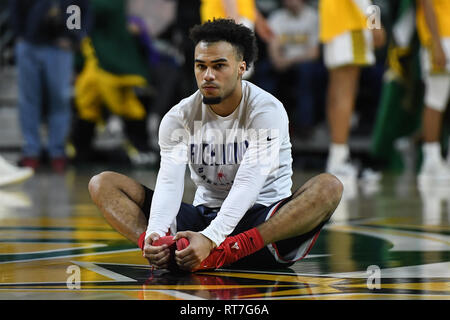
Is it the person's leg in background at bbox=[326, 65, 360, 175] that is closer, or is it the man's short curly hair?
the man's short curly hair

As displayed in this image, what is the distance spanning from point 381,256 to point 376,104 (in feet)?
20.4

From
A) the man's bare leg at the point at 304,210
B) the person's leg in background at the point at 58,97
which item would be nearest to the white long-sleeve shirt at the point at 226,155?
the man's bare leg at the point at 304,210

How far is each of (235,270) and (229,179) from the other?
1.11 feet

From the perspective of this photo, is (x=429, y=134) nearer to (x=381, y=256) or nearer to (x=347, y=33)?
(x=347, y=33)

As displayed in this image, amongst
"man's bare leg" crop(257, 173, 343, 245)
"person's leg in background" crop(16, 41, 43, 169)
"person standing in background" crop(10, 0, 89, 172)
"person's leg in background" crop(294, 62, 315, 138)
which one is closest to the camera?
"man's bare leg" crop(257, 173, 343, 245)

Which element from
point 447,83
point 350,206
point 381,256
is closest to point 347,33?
point 447,83

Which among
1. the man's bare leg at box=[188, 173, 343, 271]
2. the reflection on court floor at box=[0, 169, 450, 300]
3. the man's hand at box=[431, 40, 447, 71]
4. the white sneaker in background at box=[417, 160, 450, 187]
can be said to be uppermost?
the man's hand at box=[431, 40, 447, 71]

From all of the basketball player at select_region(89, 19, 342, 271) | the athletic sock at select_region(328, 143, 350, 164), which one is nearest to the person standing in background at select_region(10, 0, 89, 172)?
the athletic sock at select_region(328, 143, 350, 164)

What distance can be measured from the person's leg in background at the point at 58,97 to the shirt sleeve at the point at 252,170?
550 cm

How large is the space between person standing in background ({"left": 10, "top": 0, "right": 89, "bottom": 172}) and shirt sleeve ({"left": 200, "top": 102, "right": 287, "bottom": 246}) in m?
5.03

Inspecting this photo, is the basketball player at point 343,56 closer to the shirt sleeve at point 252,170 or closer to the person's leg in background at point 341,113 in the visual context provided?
the person's leg in background at point 341,113

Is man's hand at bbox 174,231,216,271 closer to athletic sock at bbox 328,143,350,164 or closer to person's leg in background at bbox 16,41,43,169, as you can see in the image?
athletic sock at bbox 328,143,350,164

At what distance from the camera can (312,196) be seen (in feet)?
9.93

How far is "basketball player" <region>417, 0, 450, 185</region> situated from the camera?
6883 millimetres
